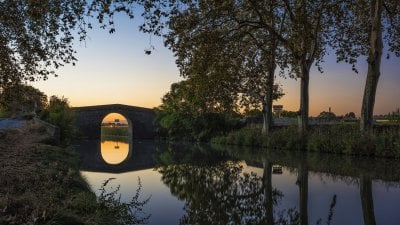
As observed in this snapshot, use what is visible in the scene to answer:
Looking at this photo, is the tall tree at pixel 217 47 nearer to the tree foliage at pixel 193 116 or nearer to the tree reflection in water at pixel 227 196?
the tree foliage at pixel 193 116

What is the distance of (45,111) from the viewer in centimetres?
2434

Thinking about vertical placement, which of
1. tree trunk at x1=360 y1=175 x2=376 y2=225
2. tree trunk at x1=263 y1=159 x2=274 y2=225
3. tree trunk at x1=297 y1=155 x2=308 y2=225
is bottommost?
tree trunk at x1=263 y1=159 x2=274 y2=225

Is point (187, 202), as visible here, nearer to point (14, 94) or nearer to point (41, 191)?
point (41, 191)

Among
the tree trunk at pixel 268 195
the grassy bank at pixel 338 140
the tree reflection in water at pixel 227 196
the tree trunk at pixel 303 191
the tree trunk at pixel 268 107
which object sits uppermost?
the tree trunk at pixel 268 107

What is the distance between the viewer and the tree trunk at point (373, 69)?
19438mm

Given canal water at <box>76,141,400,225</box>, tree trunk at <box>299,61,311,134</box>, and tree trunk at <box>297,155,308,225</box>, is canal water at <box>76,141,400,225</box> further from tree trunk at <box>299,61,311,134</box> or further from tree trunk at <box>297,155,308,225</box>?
tree trunk at <box>299,61,311,134</box>

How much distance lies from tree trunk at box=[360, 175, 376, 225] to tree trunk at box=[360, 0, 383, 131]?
9.57 meters

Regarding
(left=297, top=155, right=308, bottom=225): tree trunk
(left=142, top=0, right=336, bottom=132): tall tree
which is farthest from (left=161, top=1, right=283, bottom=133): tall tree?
(left=297, top=155, right=308, bottom=225): tree trunk

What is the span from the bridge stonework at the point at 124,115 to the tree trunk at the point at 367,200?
4667cm

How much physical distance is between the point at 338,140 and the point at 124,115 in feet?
130

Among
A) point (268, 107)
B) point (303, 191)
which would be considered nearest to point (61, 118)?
point (268, 107)

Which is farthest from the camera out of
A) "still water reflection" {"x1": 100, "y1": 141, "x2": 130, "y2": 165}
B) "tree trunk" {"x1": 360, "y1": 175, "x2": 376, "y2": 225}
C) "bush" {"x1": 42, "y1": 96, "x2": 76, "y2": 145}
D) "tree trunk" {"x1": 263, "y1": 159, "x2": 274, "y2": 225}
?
"bush" {"x1": 42, "y1": 96, "x2": 76, "y2": 145}

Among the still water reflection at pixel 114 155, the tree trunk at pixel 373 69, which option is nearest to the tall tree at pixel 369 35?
the tree trunk at pixel 373 69

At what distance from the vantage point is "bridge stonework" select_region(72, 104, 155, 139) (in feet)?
180
